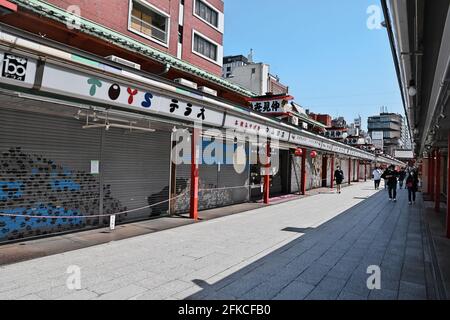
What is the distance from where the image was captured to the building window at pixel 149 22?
18998 mm

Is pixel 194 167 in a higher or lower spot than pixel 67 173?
higher

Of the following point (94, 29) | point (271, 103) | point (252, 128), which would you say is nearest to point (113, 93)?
point (94, 29)

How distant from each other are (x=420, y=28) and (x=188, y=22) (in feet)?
71.4

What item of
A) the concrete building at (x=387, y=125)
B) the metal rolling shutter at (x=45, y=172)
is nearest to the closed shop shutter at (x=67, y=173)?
the metal rolling shutter at (x=45, y=172)

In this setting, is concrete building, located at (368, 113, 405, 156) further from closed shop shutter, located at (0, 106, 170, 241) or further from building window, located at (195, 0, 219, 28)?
closed shop shutter, located at (0, 106, 170, 241)

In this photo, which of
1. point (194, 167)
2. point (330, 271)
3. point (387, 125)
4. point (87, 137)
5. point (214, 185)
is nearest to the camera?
point (330, 271)

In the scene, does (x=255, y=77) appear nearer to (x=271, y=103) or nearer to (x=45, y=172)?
(x=271, y=103)

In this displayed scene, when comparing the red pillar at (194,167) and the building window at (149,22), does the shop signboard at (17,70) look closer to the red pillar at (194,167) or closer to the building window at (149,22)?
the red pillar at (194,167)

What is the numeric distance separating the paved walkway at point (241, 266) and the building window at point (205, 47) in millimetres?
20053

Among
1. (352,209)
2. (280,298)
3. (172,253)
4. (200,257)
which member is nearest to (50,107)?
(172,253)

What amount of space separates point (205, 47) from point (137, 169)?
1957cm

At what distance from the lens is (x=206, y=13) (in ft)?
92.1

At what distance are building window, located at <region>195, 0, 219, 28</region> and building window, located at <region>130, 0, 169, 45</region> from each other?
6.06 meters

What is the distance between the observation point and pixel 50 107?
7.64 meters
